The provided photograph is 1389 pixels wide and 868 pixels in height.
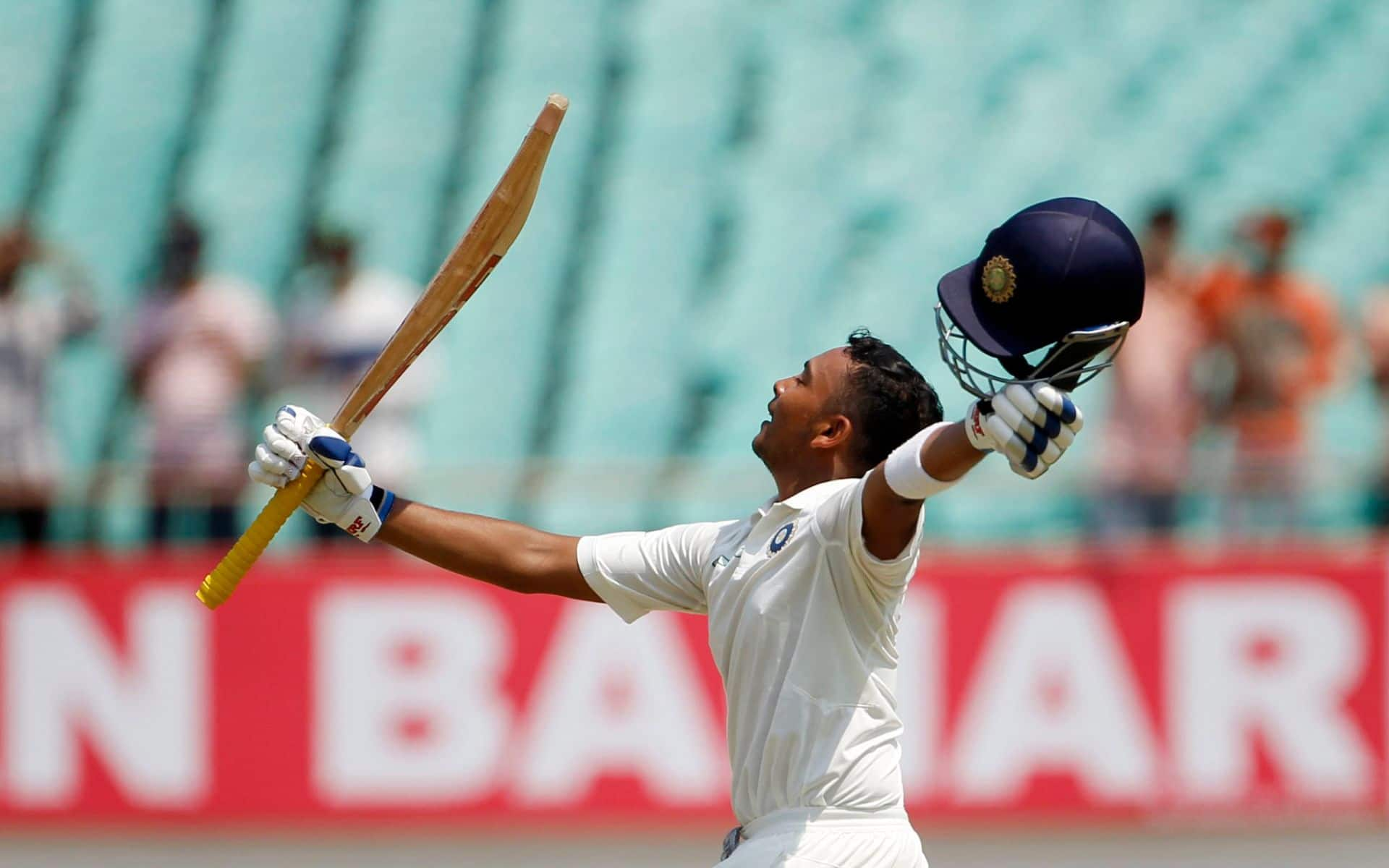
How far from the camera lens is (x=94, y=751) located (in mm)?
8125

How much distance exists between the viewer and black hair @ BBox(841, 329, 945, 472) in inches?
154

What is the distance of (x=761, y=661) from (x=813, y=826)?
333 mm

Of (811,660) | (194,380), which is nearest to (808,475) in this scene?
(811,660)

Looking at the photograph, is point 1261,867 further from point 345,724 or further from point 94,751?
point 94,751

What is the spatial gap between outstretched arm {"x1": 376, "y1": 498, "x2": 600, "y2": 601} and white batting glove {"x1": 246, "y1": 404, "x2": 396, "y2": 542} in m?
0.06

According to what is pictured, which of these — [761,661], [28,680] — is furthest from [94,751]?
[761,661]

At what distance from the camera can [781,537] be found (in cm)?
382

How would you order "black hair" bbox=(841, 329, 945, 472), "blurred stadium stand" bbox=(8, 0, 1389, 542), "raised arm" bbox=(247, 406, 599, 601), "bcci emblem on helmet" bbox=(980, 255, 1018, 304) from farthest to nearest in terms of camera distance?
1. "blurred stadium stand" bbox=(8, 0, 1389, 542)
2. "raised arm" bbox=(247, 406, 599, 601)
3. "black hair" bbox=(841, 329, 945, 472)
4. "bcci emblem on helmet" bbox=(980, 255, 1018, 304)

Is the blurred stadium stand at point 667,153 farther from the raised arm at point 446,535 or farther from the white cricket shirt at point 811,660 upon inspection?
the white cricket shirt at point 811,660

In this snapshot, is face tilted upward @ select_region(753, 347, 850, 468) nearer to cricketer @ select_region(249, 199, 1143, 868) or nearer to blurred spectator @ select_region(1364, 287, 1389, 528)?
cricketer @ select_region(249, 199, 1143, 868)

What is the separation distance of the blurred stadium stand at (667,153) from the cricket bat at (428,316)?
221 inches

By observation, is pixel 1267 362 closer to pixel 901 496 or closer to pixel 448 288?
pixel 448 288

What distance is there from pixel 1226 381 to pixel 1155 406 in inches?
14.7

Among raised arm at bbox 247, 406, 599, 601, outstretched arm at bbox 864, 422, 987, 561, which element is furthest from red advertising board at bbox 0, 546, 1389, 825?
outstretched arm at bbox 864, 422, 987, 561
